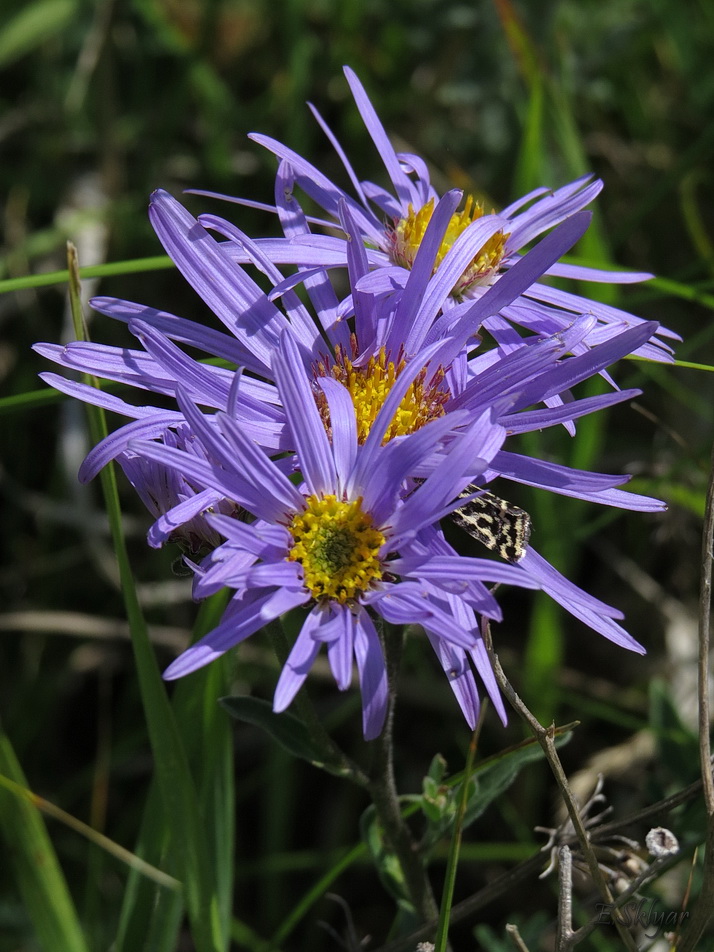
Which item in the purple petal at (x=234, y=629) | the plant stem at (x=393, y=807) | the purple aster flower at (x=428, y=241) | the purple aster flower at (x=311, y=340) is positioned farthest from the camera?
the purple aster flower at (x=428, y=241)

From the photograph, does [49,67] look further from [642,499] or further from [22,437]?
[642,499]

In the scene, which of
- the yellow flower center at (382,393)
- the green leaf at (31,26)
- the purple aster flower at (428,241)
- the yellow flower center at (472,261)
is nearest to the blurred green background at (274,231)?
the green leaf at (31,26)

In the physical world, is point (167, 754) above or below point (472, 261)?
below

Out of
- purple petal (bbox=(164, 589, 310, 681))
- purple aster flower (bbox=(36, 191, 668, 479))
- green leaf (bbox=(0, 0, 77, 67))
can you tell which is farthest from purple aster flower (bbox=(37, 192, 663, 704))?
green leaf (bbox=(0, 0, 77, 67))

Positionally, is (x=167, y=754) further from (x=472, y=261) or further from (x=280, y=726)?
(x=472, y=261)

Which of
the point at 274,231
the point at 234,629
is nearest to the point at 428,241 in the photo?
the point at 234,629

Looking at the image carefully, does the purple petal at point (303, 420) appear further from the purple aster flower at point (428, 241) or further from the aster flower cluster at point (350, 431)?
the purple aster flower at point (428, 241)

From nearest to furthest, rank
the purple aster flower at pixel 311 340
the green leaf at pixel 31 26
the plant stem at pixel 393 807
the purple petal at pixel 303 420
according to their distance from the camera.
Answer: the purple petal at pixel 303 420 → the purple aster flower at pixel 311 340 → the plant stem at pixel 393 807 → the green leaf at pixel 31 26
